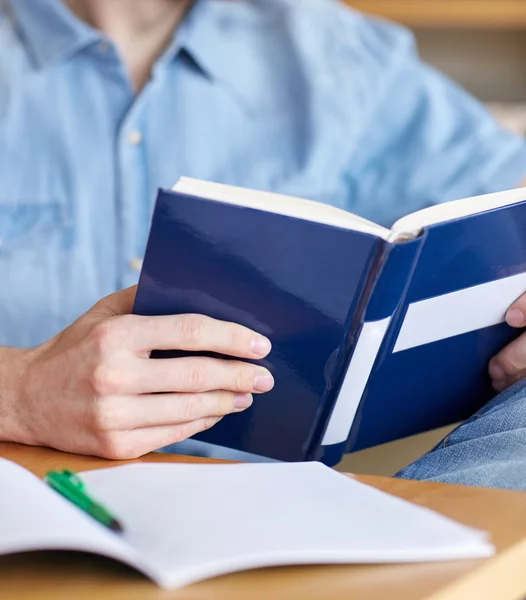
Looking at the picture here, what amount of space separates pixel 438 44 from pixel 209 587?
82.9 inches

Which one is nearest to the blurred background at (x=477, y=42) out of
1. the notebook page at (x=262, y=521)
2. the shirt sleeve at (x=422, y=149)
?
the shirt sleeve at (x=422, y=149)

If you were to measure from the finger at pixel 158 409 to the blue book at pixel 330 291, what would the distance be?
4 centimetres

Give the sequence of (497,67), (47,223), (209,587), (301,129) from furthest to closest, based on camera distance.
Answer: (497,67), (301,129), (47,223), (209,587)

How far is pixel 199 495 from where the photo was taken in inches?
21.1

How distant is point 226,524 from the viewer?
0.48 metres

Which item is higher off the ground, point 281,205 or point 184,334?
point 281,205

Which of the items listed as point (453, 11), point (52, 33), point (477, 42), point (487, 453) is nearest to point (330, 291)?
point (487, 453)

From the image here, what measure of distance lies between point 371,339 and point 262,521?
0.24 metres

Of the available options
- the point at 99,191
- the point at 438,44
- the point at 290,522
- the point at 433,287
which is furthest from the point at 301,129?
the point at 438,44

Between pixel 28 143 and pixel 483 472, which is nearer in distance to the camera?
pixel 483 472

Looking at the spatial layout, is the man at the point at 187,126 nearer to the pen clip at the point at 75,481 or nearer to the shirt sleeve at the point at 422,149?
the shirt sleeve at the point at 422,149

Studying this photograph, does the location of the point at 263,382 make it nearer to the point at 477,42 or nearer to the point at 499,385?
the point at 499,385

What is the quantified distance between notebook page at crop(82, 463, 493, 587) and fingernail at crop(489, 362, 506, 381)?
315 mm

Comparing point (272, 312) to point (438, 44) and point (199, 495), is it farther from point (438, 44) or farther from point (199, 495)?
point (438, 44)
